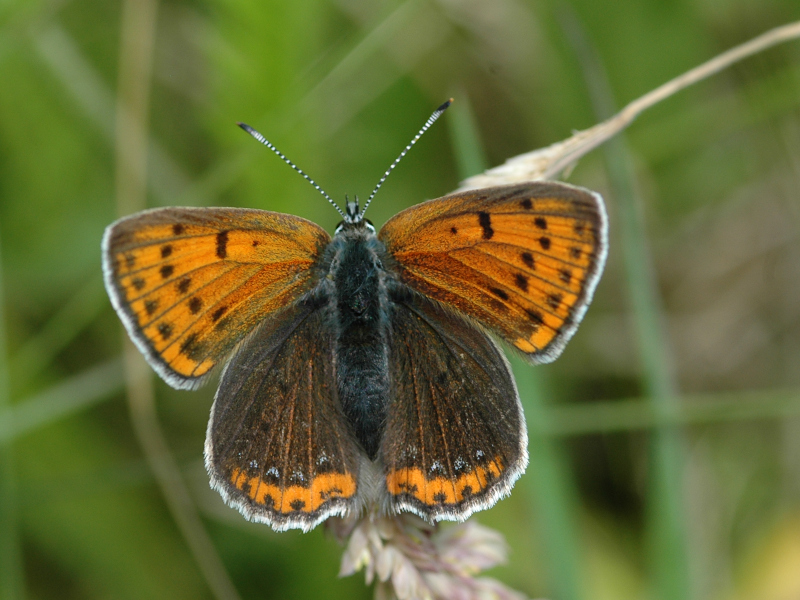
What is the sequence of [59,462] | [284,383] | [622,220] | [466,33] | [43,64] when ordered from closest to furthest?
[284,383] < [622,220] < [59,462] < [43,64] < [466,33]

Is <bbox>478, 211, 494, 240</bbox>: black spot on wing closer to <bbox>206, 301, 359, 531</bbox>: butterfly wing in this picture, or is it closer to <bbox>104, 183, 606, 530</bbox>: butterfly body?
<bbox>104, 183, 606, 530</bbox>: butterfly body

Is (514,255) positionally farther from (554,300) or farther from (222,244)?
(222,244)

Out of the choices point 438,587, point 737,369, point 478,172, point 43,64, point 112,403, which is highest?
point 43,64

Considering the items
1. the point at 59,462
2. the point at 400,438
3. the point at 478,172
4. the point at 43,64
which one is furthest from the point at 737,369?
the point at 43,64

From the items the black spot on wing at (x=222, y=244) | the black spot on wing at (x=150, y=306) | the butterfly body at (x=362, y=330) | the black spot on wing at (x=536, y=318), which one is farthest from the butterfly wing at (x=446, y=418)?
the black spot on wing at (x=150, y=306)

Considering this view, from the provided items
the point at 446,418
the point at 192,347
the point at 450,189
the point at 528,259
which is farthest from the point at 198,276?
the point at 450,189

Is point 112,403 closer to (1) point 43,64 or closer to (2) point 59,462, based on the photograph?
(2) point 59,462

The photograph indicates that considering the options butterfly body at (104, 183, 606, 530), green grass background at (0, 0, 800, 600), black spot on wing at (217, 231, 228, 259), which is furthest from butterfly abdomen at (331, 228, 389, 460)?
green grass background at (0, 0, 800, 600)

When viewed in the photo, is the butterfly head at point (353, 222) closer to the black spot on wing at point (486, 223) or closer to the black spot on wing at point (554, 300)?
the black spot on wing at point (486, 223)

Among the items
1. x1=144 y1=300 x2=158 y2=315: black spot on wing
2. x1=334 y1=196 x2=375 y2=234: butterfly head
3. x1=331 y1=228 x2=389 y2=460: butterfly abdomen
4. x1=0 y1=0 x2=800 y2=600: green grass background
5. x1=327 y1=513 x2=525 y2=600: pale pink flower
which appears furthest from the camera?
x1=0 y1=0 x2=800 y2=600: green grass background
